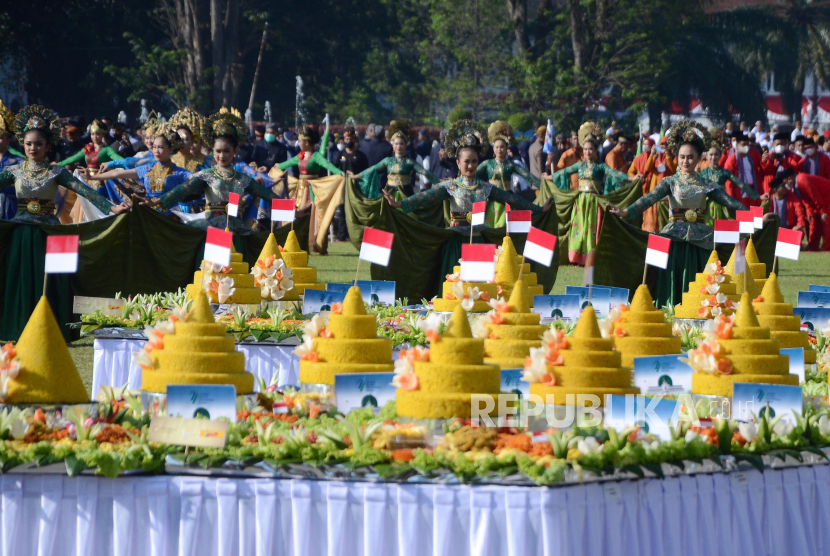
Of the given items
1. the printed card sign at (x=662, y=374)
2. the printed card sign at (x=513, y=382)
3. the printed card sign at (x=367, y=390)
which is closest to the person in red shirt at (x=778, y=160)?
the printed card sign at (x=662, y=374)

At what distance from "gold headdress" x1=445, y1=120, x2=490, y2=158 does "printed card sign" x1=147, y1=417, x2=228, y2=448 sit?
6474 millimetres

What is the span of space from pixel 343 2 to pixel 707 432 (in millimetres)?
33150

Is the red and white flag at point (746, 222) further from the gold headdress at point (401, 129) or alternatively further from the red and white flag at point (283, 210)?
the gold headdress at point (401, 129)

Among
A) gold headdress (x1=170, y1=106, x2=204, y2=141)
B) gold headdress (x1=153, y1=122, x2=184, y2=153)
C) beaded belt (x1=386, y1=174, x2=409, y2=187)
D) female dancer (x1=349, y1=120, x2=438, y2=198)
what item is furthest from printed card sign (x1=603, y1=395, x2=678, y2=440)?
beaded belt (x1=386, y1=174, x2=409, y2=187)

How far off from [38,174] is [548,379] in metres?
5.46

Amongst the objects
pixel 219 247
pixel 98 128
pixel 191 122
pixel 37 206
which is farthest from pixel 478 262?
pixel 98 128

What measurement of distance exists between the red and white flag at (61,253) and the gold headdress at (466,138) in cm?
543

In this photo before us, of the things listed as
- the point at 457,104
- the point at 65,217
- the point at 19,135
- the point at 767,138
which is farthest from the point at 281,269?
the point at 457,104

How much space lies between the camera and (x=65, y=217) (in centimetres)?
1123

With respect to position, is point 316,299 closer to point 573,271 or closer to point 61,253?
point 61,253

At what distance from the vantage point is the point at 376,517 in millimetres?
4109

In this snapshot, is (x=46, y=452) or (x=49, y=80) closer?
(x=46, y=452)

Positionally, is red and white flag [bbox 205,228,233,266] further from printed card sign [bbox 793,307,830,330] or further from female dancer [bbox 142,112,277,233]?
printed card sign [bbox 793,307,830,330]

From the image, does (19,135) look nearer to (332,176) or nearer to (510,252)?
(510,252)
